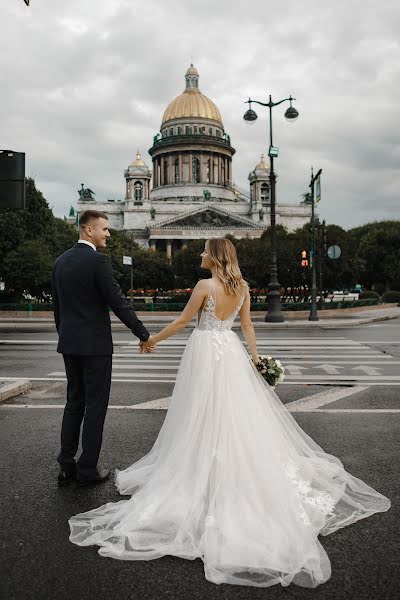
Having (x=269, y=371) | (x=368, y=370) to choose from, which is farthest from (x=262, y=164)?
(x=269, y=371)

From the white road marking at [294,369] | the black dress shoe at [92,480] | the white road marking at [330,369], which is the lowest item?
the white road marking at [330,369]

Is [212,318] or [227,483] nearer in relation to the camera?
[227,483]

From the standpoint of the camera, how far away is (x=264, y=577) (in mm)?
3381

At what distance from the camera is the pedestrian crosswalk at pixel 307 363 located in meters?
10.6

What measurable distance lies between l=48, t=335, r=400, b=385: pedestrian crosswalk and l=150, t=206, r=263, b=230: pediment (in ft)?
264

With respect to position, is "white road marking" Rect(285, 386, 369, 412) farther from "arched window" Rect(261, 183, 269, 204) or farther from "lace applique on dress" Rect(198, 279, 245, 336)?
"arched window" Rect(261, 183, 269, 204)

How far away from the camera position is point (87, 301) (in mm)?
4918

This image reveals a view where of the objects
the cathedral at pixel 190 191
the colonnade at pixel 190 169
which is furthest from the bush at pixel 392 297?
the colonnade at pixel 190 169

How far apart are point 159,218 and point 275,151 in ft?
257

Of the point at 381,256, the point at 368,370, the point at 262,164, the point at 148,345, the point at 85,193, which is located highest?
the point at 262,164

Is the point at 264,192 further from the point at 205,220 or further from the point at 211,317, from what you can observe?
the point at 211,317

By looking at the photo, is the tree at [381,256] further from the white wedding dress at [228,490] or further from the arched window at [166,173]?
the white wedding dress at [228,490]

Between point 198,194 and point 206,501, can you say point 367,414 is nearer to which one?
point 206,501

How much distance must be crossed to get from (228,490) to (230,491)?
2 cm
